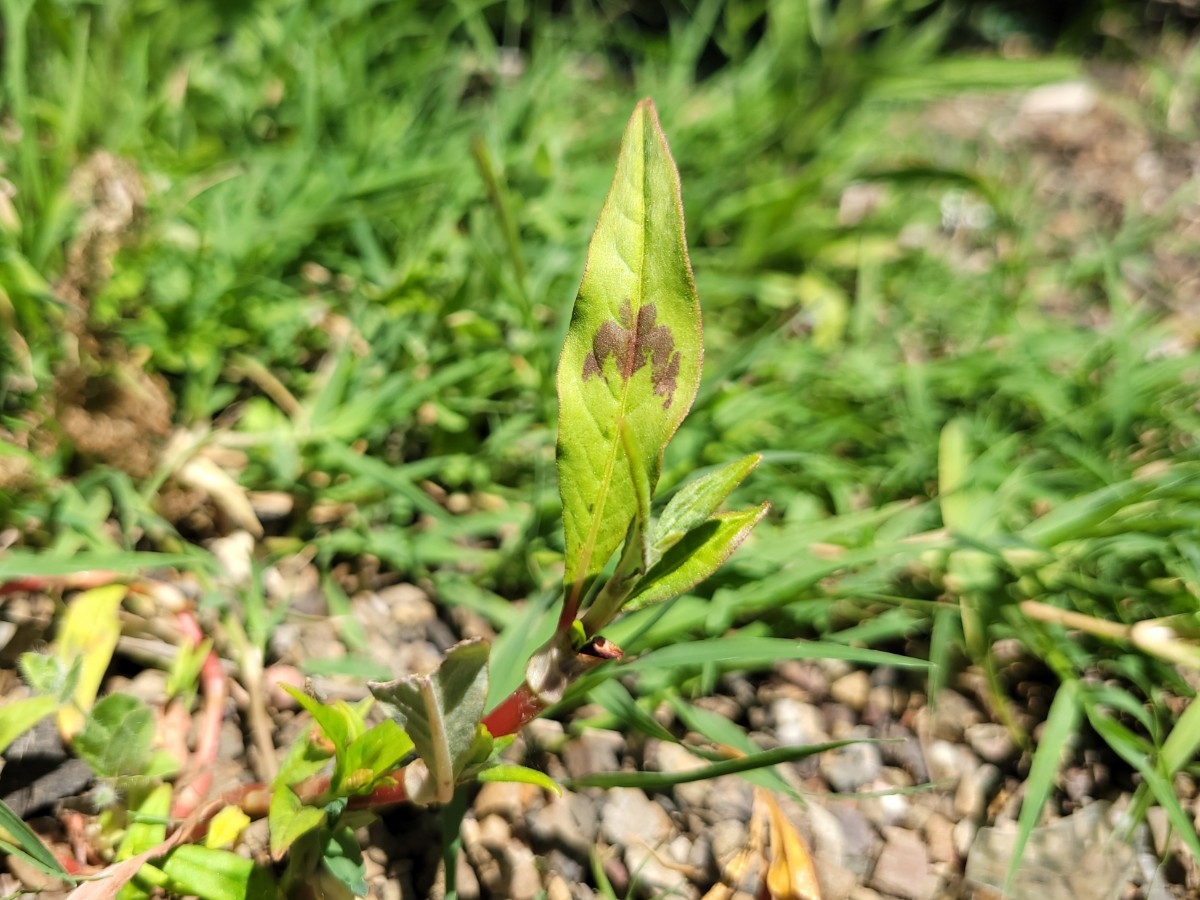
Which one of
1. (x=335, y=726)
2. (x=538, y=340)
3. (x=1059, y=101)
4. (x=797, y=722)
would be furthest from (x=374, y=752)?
(x=1059, y=101)

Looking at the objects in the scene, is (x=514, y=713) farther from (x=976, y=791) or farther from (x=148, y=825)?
(x=976, y=791)

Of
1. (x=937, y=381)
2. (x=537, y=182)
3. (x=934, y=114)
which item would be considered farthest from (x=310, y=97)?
(x=934, y=114)

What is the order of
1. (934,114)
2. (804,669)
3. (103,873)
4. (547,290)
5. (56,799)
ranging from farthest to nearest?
(934,114) < (547,290) < (804,669) < (56,799) < (103,873)

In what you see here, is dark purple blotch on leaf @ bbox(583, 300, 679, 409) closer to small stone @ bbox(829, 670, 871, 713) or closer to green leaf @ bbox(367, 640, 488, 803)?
green leaf @ bbox(367, 640, 488, 803)

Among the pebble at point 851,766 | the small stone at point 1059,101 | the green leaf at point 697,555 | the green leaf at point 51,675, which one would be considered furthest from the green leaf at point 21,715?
the small stone at point 1059,101

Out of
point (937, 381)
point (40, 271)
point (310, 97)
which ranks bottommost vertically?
point (937, 381)

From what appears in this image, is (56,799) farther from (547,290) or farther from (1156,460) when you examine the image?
(1156,460)

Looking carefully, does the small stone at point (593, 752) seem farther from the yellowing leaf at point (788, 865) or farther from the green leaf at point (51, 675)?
the green leaf at point (51, 675)
